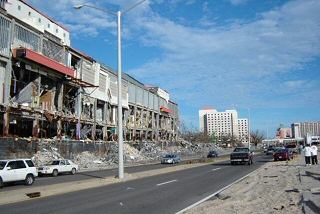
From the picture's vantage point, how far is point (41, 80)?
4691 cm

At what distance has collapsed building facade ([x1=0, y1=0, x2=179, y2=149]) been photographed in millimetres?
38219

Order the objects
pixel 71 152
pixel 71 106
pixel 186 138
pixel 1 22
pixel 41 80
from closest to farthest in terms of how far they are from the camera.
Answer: pixel 1 22, pixel 71 152, pixel 41 80, pixel 71 106, pixel 186 138

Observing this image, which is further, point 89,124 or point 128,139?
point 128,139

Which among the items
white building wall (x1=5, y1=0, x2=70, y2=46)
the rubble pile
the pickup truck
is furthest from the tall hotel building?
the pickup truck

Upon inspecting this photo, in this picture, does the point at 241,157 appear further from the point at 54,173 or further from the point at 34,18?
the point at 34,18

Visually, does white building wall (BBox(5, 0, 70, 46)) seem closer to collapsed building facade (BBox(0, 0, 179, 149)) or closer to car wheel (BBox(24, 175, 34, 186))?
collapsed building facade (BBox(0, 0, 179, 149))

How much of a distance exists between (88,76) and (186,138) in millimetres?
69263

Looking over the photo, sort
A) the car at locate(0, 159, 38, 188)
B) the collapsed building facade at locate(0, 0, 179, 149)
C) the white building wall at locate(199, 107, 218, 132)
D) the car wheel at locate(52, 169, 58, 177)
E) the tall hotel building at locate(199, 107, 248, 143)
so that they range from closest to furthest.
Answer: the car at locate(0, 159, 38, 188)
the car wheel at locate(52, 169, 58, 177)
the collapsed building facade at locate(0, 0, 179, 149)
the tall hotel building at locate(199, 107, 248, 143)
the white building wall at locate(199, 107, 218, 132)

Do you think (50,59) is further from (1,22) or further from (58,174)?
(58,174)

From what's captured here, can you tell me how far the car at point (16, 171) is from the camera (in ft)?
60.2

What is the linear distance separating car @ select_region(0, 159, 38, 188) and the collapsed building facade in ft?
53.3

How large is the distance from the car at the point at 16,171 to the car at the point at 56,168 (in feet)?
26.9

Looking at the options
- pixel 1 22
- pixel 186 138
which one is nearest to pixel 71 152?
pixel 1 22

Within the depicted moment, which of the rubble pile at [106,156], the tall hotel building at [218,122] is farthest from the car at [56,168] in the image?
the tall hotel building at [218,122]
